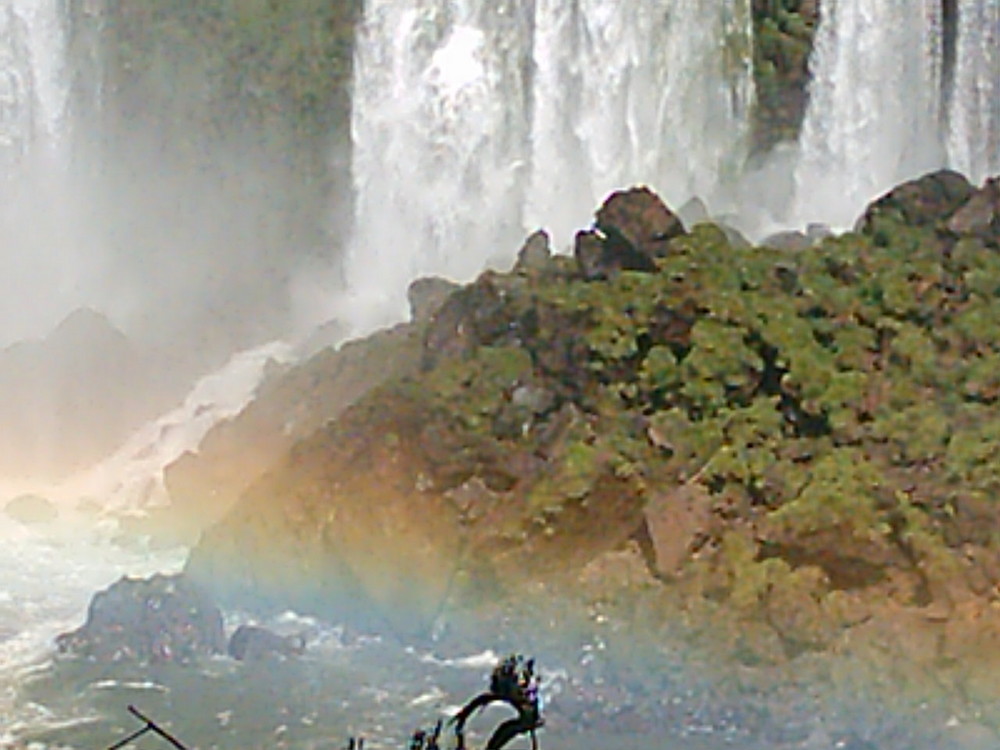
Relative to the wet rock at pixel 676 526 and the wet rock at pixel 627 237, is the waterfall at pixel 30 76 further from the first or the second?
the wet rock at pixel 676 526

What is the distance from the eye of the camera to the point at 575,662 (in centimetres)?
1870

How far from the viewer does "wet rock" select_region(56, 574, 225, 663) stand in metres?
19.5

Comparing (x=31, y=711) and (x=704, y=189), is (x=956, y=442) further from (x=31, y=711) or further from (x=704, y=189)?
(x=704, y=189)

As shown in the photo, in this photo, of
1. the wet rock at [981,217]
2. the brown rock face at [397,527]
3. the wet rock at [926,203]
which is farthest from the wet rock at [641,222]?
the brown rock face at [397,527]

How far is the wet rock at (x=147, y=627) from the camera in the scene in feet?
64.1

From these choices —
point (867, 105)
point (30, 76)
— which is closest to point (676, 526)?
point (867, 105)

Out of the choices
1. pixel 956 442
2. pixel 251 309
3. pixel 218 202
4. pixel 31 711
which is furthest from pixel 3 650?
pixel 218 202

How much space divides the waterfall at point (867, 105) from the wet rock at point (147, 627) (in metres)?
13.3

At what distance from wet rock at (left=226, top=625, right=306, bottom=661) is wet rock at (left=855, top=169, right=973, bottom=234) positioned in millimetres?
8546

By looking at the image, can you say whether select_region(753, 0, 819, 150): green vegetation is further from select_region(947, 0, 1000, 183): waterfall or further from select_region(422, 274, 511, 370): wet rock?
select_region(422, 274, 511, 370): wet rock

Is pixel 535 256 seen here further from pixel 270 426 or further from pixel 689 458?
pixel 689 458

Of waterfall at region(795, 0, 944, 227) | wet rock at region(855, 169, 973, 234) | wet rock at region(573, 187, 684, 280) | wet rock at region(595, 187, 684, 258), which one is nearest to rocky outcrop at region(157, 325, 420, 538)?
wet rock at region(573, 187, 684, 280)

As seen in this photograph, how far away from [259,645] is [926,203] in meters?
9.52

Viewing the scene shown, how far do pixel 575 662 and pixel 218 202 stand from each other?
1793cm
